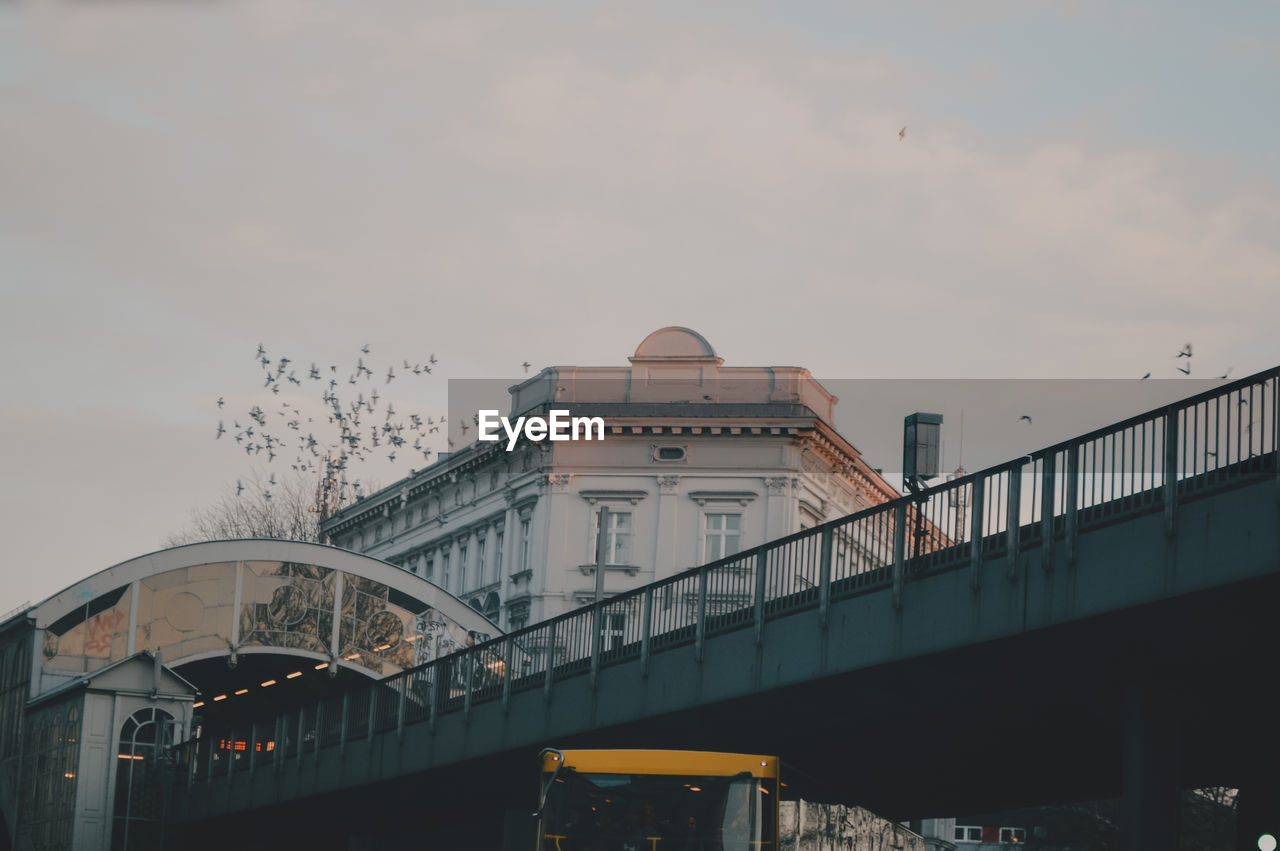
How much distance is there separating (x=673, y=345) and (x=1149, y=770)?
48272mm

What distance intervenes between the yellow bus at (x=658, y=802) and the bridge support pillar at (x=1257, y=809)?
26.6 ft

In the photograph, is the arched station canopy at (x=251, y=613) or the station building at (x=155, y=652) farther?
the arched station canopy at (x=251, y=613)

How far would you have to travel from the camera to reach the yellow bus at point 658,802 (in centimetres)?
2019

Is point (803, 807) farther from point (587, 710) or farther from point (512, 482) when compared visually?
point (512, 482)

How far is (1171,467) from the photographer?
18.4m

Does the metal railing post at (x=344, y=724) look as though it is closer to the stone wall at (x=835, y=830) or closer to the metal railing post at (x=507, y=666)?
the metal railing post at (x=507, y=666)

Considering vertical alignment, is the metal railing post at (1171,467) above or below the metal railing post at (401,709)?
above

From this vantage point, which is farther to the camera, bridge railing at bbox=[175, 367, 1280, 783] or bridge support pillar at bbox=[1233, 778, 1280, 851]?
bridge support pillar at bbox=[1233, 778, 1280, 851]

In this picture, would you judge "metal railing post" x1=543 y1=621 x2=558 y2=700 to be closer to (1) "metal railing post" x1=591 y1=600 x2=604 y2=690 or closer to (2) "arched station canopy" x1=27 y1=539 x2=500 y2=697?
(1) "metal railing post" x1=591 y1=600 x2=604 y2=690

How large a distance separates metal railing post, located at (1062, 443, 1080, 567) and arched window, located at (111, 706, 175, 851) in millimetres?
28135

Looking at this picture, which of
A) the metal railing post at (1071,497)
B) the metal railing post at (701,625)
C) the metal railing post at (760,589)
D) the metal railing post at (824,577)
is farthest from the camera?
the metal railing post at (701,625)

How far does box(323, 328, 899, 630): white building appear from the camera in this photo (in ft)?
212

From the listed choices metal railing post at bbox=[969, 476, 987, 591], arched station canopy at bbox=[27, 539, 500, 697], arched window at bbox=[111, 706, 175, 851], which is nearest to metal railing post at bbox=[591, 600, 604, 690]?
metal railing post at bbox=[969, 476, 987, 591]

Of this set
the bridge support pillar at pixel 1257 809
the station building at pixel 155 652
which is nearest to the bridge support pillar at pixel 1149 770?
the bridge support pillar at pixel 1257 809
